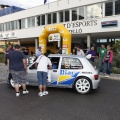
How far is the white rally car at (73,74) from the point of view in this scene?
727 centimetres

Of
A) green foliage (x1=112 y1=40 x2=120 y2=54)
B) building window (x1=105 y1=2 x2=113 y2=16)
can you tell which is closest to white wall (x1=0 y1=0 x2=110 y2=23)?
building window (x1=105 y1=2 x2=113 y2=16)

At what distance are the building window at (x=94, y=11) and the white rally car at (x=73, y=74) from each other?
16.0 m

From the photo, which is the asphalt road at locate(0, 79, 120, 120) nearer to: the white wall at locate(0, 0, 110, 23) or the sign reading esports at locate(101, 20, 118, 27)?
the sign reading esports at locate(101, 20, 118, 27)

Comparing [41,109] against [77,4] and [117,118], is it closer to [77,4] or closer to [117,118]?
[117,118]

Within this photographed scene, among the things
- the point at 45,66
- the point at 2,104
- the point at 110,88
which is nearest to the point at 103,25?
the point at 110,88

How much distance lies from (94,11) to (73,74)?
55.0ft

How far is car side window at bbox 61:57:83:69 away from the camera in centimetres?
747

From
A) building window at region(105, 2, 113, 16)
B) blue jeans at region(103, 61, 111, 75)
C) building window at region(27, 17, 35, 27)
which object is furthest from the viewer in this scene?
building window at region(27, 17, 35, 27)

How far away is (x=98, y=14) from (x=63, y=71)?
54.1 feet

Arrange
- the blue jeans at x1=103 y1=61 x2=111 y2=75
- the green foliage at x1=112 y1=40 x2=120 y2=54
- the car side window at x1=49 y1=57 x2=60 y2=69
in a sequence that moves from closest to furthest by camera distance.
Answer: the car side window at x1=49 y1=57 x2=60 y2=69, the blue jeans at x1=103 y1=61 x2=111 y2=75, the green foliage at x1=112 y1=40 x2=120 y2=54

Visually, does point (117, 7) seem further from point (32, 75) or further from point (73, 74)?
point (32, 75)

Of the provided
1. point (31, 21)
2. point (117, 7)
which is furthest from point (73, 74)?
point (31, 21)

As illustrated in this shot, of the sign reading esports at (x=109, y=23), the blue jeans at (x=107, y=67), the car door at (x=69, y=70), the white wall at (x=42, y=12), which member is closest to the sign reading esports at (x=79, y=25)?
the white wall at (x=42, y=12)

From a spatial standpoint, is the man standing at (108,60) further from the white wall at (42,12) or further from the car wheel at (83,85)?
the white wall at (42,12)
